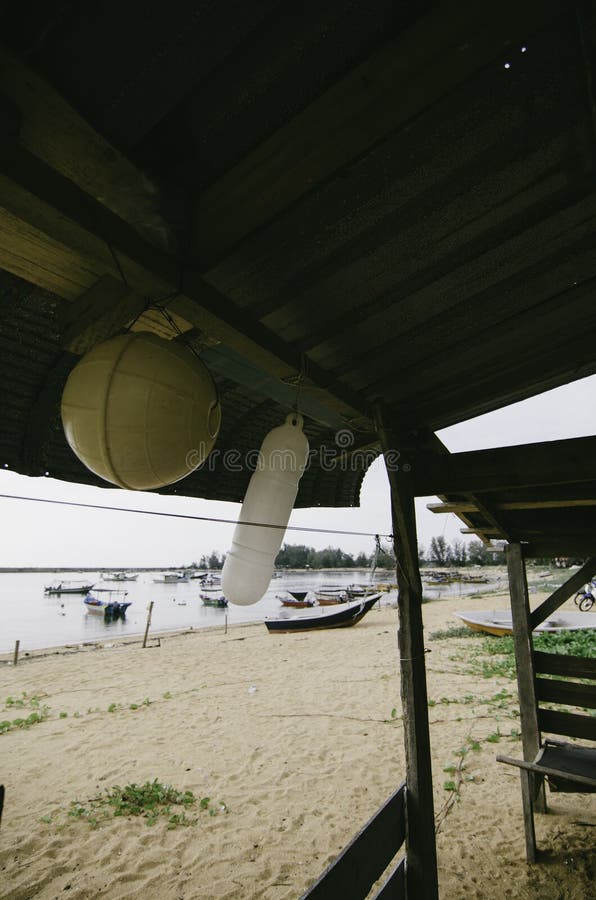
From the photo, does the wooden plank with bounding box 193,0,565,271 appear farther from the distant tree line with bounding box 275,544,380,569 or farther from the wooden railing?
the distant tree line with bounding box 275,544,380,569

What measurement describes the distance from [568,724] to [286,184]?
18.0 feet

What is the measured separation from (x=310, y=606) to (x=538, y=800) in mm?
27063

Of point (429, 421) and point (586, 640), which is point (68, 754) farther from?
point (586, 640)

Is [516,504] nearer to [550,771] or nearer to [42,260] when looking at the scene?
[550,771]

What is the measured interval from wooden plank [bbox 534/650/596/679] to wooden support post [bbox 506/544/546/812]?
0.12 m

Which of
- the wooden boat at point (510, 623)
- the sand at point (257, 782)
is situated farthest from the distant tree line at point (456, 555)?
the sand at point (257, 782)

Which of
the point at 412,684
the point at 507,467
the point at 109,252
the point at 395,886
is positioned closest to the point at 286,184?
the point at 109,252

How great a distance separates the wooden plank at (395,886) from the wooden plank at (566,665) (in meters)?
3.07

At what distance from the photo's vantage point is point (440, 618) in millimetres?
20938

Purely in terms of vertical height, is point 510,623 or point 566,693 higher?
point 566,693

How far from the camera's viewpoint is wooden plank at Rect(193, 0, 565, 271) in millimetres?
1143

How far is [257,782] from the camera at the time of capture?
5.44m

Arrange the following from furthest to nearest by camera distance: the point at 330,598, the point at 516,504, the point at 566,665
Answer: the point at 330,598 → the point at 566,665 → the point at 516,504

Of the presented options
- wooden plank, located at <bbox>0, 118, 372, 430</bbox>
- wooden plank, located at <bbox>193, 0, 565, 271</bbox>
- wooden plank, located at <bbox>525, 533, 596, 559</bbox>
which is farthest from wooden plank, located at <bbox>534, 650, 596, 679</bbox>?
wooden plank, located at <bbox>193, 0, 565, 271</bbox>
